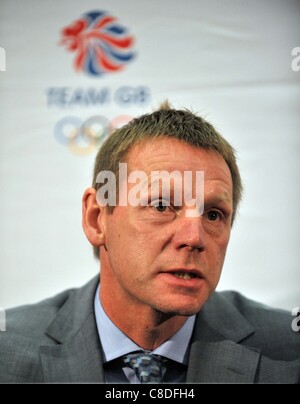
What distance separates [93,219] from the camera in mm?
1660

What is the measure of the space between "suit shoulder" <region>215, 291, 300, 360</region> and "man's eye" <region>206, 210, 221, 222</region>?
28cm

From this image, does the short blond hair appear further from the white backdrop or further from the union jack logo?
the union jack logo

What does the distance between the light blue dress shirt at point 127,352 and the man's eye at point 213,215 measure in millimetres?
342

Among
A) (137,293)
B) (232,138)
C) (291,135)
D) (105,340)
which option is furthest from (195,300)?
(291,135)

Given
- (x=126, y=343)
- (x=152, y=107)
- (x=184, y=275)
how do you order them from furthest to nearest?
(x=152, y=107) < (x=126, y=343) < (x=184, y=275)

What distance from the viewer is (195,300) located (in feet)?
4.94

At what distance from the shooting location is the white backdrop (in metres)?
1.76

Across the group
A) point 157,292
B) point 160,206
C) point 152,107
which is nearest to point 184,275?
point 157,292

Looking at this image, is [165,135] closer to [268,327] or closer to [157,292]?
[157,292]

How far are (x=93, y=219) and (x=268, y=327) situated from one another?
0.62 meters

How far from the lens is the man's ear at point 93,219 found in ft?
5.37

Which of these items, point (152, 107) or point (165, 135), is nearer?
point (165, 135)
